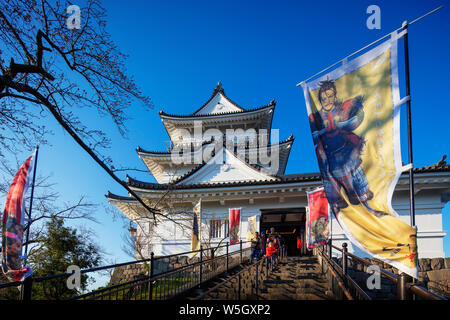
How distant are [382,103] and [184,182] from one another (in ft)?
51.9

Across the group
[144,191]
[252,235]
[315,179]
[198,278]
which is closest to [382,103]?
[198,278]

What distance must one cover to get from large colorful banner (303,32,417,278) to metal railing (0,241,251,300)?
14.6ft

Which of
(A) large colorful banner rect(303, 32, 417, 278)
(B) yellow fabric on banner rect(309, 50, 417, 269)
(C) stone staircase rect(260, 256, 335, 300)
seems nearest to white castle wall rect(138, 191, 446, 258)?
(C) stone staircase rect(260, 256, 335, 300)

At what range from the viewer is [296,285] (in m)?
8.97

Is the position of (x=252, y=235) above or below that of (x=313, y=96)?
below

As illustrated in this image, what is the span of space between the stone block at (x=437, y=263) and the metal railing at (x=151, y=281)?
851 cm

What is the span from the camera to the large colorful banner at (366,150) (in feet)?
12.6

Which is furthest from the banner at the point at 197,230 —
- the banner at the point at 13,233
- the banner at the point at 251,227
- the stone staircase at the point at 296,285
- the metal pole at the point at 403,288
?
the metal pole at the point at 403,288

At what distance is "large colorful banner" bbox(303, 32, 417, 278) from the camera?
384 cm

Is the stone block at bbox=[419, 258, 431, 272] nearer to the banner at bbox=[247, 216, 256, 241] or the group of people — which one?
the group of people

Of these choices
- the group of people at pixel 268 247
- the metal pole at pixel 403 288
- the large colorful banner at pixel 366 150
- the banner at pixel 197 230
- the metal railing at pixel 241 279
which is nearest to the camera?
the metal pole at pixel 403 288

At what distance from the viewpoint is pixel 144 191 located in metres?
17.1

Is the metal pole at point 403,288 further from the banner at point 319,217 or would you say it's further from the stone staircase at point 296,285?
the banner at point 319,217

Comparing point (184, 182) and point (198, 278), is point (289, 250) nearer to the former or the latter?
point (184, 182)
